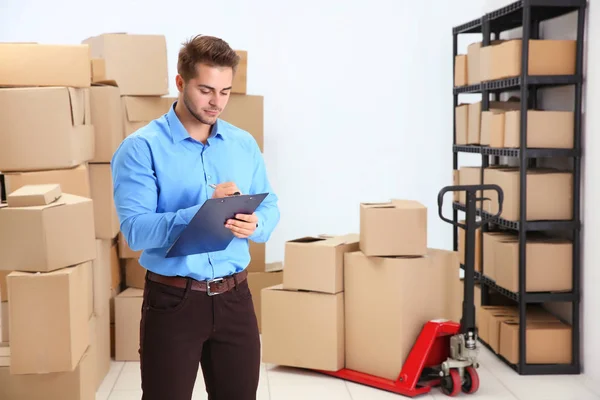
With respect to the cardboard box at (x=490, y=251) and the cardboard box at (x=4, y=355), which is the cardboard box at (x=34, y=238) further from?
the cardboard box at (x=490, y=251)

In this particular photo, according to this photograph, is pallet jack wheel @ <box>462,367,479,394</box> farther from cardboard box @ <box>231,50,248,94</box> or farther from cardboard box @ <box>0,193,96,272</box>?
cardboard box @ <box>231,50,248,94</box>

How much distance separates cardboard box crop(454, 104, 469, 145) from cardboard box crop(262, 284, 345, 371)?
144cm

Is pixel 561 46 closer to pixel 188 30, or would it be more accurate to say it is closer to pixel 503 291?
pixel 503 291

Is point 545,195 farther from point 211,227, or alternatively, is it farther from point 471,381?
point 211,227

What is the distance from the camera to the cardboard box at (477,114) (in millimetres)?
4465

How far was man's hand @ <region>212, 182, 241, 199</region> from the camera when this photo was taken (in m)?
1.91

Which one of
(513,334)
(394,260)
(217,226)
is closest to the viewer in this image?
(217,226)

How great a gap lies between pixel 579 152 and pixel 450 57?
1783 millimetres

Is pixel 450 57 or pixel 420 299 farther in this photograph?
pixel 450 57

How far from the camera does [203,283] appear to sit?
199cm

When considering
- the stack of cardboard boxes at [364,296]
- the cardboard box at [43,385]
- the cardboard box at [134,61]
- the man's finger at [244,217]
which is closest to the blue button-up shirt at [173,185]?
the man's finger at [244,217]

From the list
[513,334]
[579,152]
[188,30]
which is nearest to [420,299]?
[513,334]

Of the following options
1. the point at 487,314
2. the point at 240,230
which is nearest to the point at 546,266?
the point at 487,314

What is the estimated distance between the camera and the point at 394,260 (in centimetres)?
385
